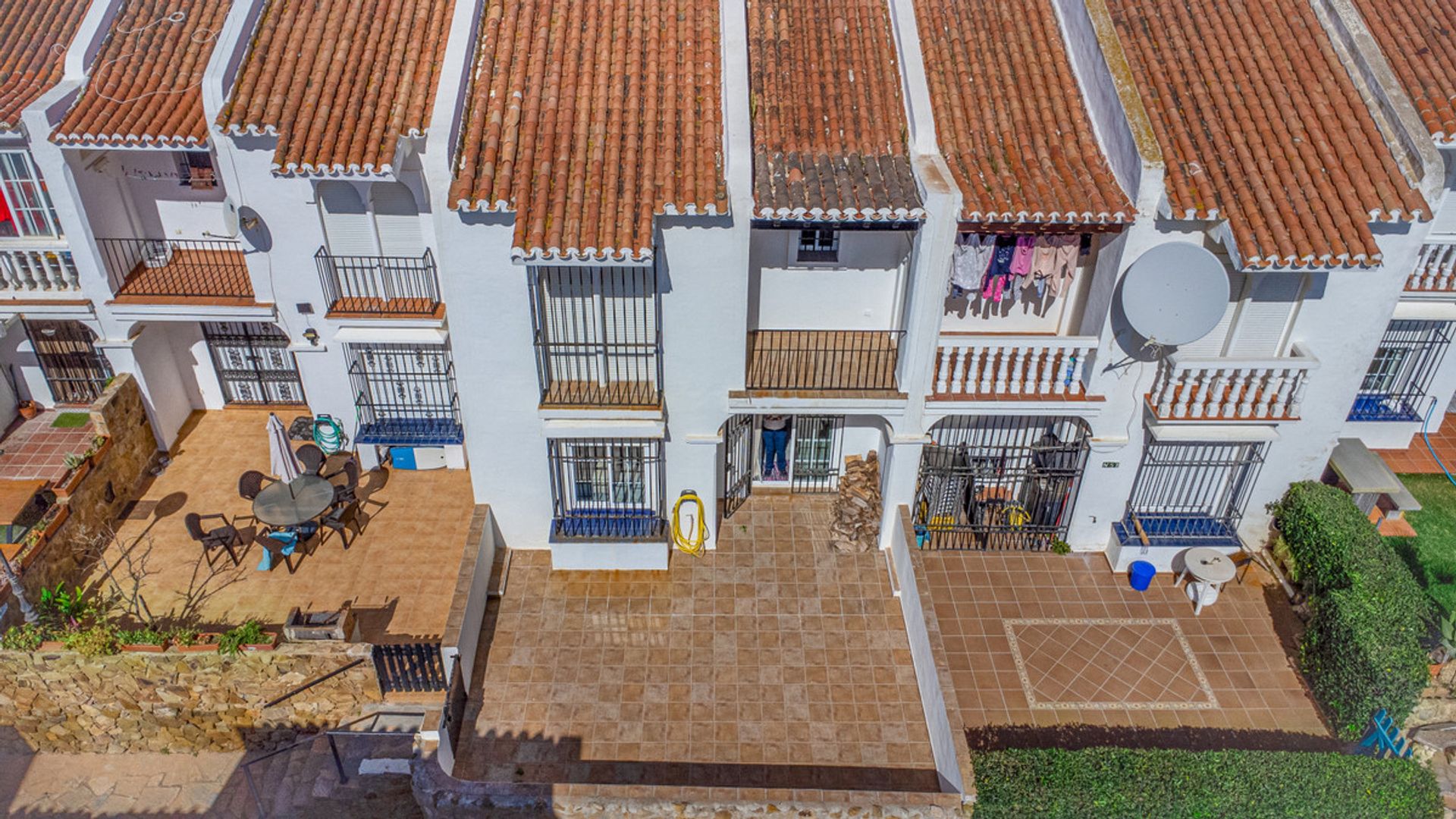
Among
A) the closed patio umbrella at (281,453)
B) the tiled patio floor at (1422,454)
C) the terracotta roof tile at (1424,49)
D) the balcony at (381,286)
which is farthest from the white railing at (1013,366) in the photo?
the closed patio umbrella at (281,453)

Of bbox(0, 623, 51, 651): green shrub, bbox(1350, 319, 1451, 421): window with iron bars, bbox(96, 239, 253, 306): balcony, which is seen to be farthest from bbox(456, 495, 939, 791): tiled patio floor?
bbox(1350, 319, 1451, 421): window with iron bars

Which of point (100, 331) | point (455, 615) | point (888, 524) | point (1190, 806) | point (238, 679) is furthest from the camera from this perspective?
point (100, 331)

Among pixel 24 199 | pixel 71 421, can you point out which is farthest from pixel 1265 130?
pixel 71 421

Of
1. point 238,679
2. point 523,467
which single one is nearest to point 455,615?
point 523,467

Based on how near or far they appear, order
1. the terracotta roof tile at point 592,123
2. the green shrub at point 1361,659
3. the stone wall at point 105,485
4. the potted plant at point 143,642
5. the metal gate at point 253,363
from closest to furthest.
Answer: the terracotta roof tile at point 592,123
the green shrub at point 1361,659
the potted plant at point 143,642
the stone wall at point 105,485
the metal gate at point 253,363

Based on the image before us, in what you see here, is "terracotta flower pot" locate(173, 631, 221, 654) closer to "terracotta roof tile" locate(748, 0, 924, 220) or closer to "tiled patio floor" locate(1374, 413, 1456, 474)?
"terracotta roof tile" locate(748, 0, 924, 220)

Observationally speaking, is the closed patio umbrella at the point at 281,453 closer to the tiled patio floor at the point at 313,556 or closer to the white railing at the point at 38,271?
the tiled patio floor at the point at 313,556

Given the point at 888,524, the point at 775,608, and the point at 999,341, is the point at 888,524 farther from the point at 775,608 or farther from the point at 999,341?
the point at 999,341
